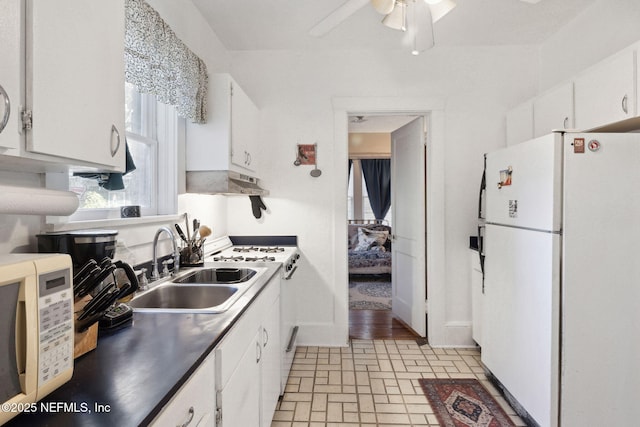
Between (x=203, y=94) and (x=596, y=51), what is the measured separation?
2637 mm

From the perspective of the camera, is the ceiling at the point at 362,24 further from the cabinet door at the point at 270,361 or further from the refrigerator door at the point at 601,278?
the cabinet door at the point at 270,361

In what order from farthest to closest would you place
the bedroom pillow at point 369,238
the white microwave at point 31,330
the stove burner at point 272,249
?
1. the bedroom pillow at point 369,238
2. the stove burner at point 272,249
3. the white microwave at point 31,330

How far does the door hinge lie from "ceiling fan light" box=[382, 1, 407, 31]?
163cm

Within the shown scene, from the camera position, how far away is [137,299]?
1430mm

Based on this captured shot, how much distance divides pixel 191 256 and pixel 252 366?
0.87 metres

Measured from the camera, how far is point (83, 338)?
898 mm

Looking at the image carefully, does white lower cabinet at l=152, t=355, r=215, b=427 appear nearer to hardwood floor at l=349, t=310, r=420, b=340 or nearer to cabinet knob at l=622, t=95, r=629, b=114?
cabinet knob at l=622, t=95, r=629, b=114

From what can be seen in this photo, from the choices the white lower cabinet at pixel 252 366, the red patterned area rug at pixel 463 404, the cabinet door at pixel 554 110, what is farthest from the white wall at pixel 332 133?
the white lower cabinet at pixel 252 366

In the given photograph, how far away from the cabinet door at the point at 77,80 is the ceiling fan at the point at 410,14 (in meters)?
1.01

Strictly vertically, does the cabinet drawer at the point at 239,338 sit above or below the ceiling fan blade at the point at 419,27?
below

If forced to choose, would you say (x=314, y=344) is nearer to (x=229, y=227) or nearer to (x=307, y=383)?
(x=307, y=383)

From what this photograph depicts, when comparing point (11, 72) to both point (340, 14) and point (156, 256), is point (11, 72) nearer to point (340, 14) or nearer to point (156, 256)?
point (156, 256)

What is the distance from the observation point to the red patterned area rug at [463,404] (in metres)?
1.99

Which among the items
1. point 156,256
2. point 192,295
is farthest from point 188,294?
point 156,256
